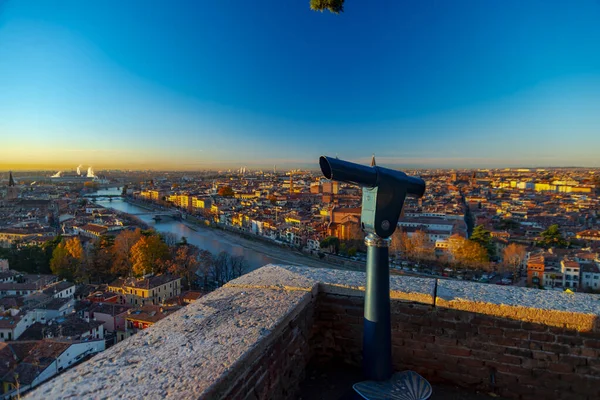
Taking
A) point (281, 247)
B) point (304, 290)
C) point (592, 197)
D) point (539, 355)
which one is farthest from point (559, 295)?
point (592, 197)

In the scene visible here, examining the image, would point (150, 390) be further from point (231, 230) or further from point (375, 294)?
point (231, 230)

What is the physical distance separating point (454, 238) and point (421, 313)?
18370 millimetres

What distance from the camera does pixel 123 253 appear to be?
1480 centimetres

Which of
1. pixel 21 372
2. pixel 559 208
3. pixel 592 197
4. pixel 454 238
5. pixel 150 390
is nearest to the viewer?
pixel 150 390

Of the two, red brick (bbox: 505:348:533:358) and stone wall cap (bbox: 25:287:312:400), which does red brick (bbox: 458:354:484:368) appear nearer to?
red brick (bbox: 505:348:533:358)

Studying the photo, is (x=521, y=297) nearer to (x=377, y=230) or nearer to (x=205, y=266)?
(x=377, y=230)

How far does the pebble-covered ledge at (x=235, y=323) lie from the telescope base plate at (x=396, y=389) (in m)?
0.24

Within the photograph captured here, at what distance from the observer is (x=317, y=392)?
114 centimetres

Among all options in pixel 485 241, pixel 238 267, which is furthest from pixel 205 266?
pixel 485 241

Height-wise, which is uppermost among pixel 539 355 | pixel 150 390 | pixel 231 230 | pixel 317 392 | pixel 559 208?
pixel 150 390

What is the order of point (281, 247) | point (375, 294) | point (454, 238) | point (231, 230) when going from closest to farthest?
point (375, 294) → point (454, 238) → point (281, 247) → point (231, 230)

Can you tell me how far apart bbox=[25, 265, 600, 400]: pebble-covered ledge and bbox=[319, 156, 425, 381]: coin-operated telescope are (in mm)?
223

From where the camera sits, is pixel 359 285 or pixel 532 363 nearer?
pixel 532 363

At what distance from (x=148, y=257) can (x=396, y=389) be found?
14.3 metres
